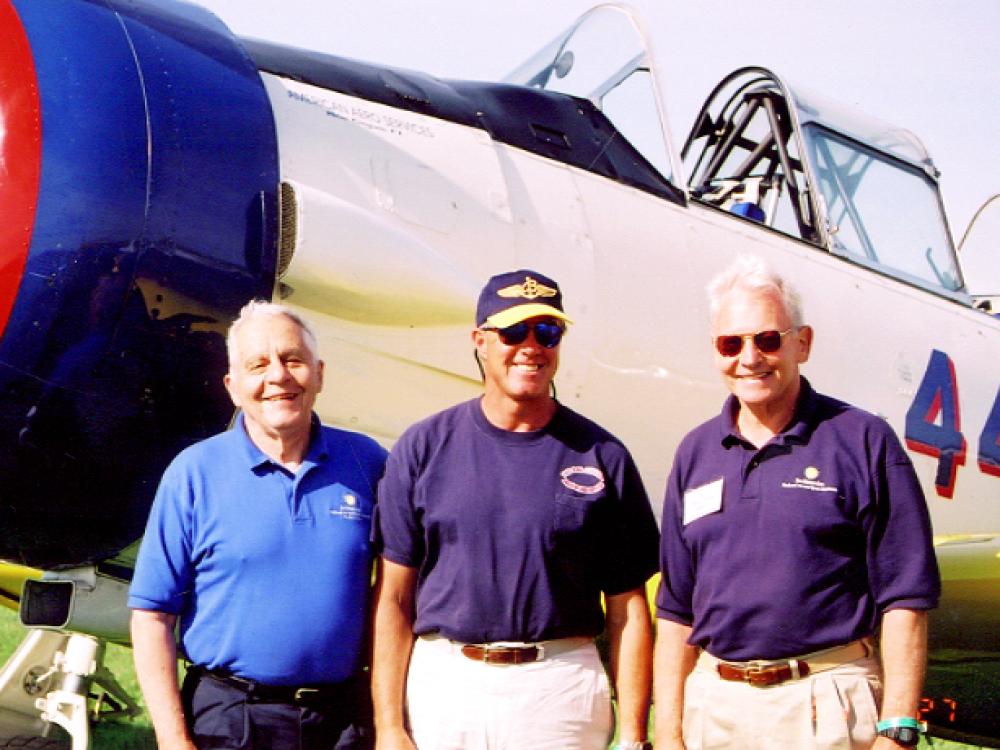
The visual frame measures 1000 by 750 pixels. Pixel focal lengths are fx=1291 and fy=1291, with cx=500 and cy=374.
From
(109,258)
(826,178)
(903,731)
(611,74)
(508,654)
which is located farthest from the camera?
(826,178)

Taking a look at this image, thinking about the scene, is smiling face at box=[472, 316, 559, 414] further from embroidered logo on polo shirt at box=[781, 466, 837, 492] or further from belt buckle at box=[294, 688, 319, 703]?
belt buckle at box=[294, 688, 319, 703]

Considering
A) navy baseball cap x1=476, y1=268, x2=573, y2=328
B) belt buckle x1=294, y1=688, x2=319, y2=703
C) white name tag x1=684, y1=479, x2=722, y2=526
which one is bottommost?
belt buckle x1=294, y1=688, x2=319, y2=703

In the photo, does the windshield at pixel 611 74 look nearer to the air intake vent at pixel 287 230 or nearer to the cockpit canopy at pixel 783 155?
the cockpit canopy at pixel 783 155

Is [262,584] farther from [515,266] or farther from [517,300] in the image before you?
[515,266]

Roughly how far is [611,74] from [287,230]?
1992 millimetres

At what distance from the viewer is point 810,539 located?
2385 millimetres

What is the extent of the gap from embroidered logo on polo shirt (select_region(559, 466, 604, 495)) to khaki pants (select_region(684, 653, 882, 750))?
0.44m

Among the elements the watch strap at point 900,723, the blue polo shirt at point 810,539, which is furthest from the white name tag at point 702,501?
the watch strap at point 900,723

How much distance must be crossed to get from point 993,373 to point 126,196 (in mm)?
3950

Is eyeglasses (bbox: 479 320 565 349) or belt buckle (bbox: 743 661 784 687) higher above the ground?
eyeglasses (bbox: 479 320 565 349)

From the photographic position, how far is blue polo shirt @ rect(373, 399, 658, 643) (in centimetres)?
250

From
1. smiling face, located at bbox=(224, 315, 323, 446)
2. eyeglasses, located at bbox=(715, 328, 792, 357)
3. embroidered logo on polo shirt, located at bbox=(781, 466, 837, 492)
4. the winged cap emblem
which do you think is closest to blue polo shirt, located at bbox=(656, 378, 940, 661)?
embroidered logo on polo shirt, located at bbox=(781, 466, 837, 492)

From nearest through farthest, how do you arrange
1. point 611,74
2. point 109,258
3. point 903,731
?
point 903,731
point 109,258
point 611,74

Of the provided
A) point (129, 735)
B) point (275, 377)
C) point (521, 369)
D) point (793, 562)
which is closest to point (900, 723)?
point (793, 562)
